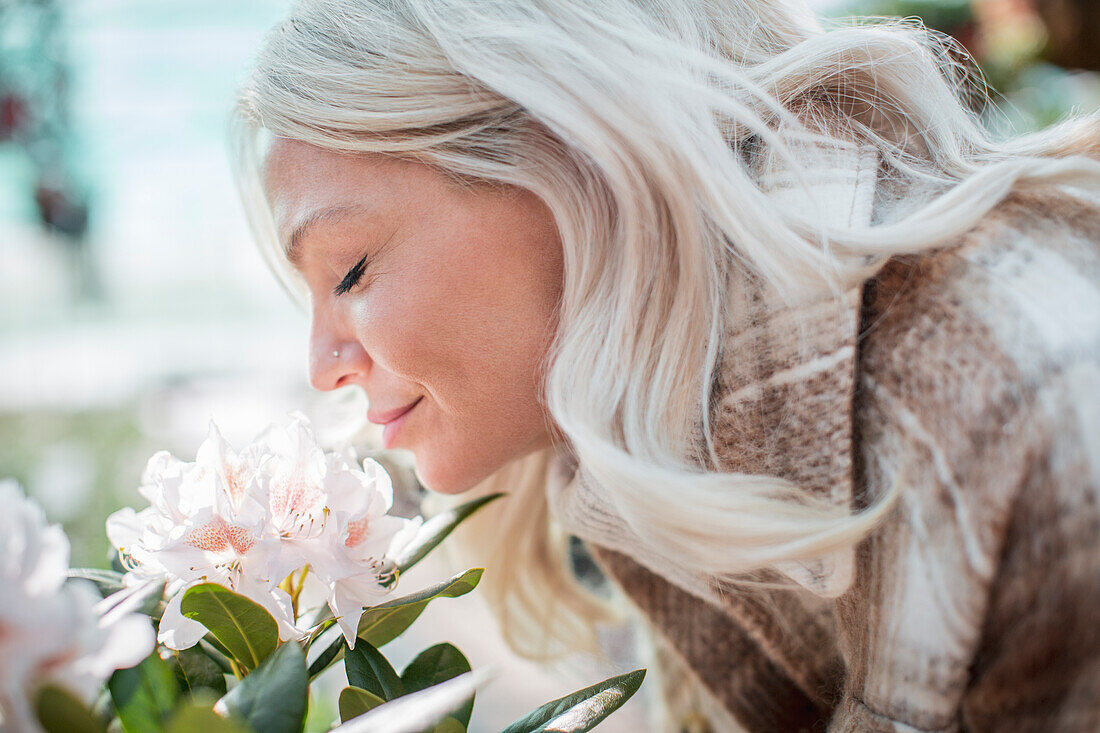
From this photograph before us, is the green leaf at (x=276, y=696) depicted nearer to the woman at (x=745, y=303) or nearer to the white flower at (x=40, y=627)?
the white flower at (x=40, y=627)

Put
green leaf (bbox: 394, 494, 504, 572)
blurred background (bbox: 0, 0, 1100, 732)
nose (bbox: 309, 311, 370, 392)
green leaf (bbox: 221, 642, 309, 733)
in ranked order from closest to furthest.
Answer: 1. green leaf (bbox: 221, 642, 309, 733)
2. green leaf (bbox: 394, 494, 504, 572)
3. nose (bbox: 309, 311, 370, 392)
4. blurred background (bbox: 0, 0, 1100, 732)

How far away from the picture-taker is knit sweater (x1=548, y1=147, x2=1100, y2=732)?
0.62m

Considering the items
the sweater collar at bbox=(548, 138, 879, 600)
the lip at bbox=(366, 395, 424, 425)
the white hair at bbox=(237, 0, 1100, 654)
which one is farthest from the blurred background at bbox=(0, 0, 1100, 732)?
the sweater collar at bbox=(548, 138, 879, 600)

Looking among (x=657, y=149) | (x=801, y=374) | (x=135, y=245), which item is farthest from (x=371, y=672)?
(x=135, y=245)

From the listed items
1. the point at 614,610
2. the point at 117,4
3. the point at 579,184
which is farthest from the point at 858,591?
the point at 117,4

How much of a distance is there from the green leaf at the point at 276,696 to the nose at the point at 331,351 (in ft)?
1.63

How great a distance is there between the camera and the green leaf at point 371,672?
73cm

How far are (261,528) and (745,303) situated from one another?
0.54 metres

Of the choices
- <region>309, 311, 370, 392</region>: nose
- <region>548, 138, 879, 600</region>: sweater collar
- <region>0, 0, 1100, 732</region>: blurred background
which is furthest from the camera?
<region>0, 0, 1100, 732</region>: blurred background

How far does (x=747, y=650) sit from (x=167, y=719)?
0.88 metres

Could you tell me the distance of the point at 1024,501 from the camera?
0.64 meters

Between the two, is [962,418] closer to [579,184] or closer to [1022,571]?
[1022,571]

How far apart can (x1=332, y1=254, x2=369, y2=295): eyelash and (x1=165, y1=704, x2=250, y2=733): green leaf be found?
0.60 m

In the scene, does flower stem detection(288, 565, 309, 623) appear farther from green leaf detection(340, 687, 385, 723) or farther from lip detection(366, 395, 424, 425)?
lip detection(366, 395, 424, 425)
